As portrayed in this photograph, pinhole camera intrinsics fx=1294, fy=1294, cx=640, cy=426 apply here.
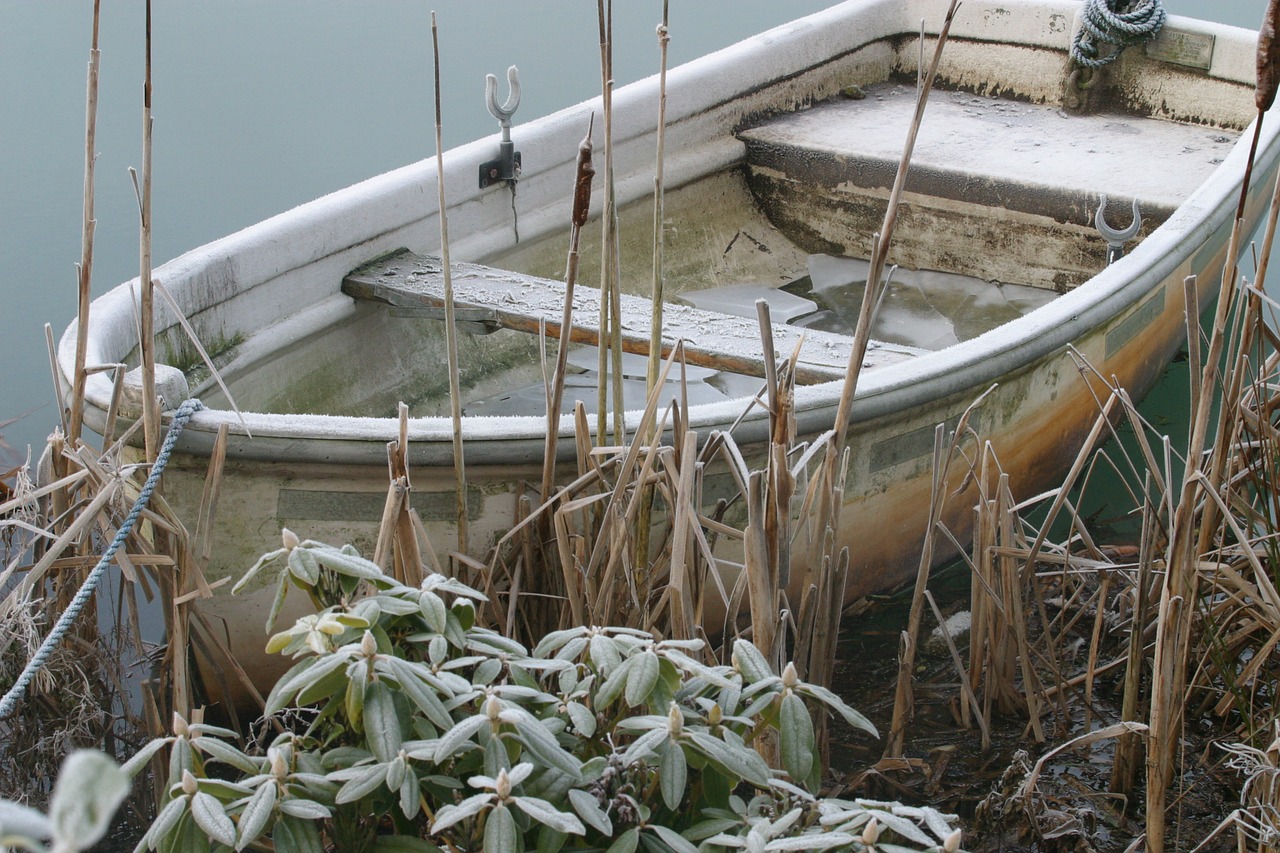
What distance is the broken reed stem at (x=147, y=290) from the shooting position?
1439mm

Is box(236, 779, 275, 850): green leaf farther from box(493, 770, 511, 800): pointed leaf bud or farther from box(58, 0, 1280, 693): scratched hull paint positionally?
box(58, 0, 1280, 693): scratched hull paint

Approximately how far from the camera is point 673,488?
5.67ft

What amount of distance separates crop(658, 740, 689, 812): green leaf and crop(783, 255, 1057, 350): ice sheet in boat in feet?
8.00

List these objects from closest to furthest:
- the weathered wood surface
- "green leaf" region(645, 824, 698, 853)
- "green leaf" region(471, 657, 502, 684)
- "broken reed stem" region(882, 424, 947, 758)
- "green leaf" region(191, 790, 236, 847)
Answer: "green leaf" region(191, 790, 236, 847) < "green leaf" region(645, 824, 698, 853) < "green leaf" region(471, 657, 502, 684) < "broken reed stem" region(882, 424, 947, 758) < the weathered wood surface

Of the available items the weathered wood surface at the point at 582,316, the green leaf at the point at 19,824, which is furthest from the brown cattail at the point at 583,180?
the green leaf at the point at 19,824

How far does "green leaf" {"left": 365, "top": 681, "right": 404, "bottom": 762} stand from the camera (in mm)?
1068

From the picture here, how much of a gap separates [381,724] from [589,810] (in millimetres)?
187

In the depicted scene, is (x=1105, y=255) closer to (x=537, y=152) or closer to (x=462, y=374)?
(x=537, y=152)

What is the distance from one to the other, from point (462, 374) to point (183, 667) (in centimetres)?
141

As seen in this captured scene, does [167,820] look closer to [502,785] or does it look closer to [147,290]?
[502,785]

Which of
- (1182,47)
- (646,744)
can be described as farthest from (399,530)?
(1182,47)

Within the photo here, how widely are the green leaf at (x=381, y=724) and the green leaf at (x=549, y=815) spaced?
125mm

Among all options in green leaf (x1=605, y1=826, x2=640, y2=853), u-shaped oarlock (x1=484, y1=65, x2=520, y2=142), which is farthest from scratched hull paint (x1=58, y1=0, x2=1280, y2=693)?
green leaf (x1=605, y1=826, x2=640, y2=853)

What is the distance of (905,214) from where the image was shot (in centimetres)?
380
